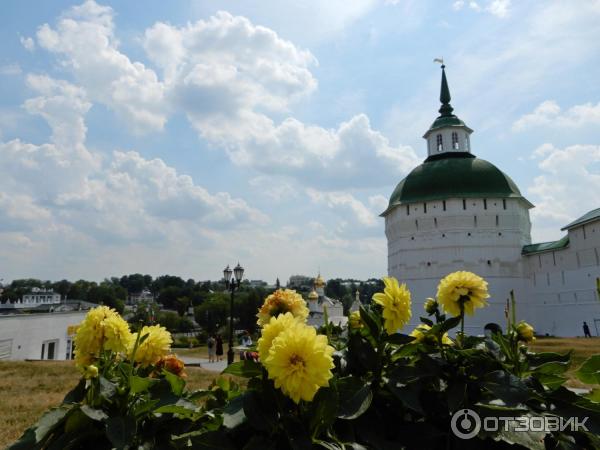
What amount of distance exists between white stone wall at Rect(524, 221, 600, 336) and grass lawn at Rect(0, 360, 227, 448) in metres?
28.4

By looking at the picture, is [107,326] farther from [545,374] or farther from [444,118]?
[444,118]

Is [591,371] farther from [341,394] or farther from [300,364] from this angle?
[300,364]

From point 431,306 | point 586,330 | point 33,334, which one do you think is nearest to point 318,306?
point 586,330

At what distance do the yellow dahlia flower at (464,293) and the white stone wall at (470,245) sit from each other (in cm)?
3275

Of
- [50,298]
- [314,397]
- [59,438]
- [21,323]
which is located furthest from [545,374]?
[50,298]

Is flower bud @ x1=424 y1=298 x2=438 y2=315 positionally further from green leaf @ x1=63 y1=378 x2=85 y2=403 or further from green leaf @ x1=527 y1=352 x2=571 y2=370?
green leaf @ x1=63 y1=378 x2=85 y2=403

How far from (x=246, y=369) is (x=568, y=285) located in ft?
114

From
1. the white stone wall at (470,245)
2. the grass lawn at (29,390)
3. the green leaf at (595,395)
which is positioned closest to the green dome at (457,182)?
the white stone wall at (470,245)

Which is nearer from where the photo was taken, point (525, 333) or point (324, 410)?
point (324, 410)

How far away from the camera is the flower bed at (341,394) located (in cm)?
143

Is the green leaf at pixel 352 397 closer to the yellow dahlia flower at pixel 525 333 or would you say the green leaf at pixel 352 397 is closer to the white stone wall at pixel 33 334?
the yellow dahlia flower at pixel 525 333

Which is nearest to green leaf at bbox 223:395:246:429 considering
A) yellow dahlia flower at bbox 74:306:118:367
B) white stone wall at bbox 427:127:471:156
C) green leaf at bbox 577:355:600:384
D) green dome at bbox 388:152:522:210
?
yellow dahlia flower at bbox 74:306:118:367

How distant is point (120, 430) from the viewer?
1389 millimetres

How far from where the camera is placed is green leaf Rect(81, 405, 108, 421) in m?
1.40
